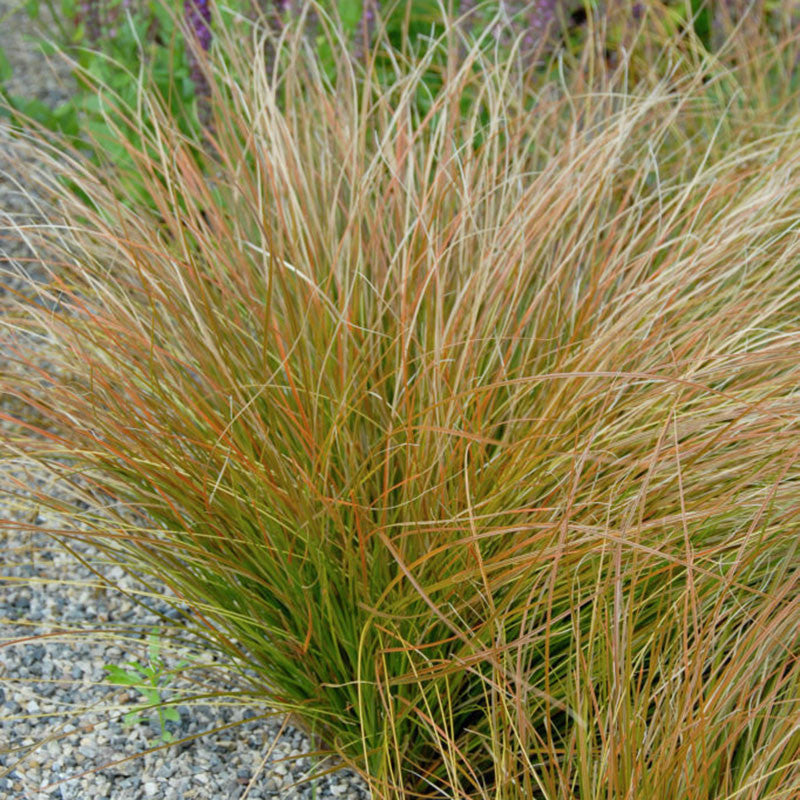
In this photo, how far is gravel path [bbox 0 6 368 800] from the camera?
174 cm

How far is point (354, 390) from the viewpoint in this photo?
1.90 metres

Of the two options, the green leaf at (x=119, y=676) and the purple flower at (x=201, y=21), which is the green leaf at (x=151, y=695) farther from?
the purple flower at (x=201, y=21)

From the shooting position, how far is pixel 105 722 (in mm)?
1845

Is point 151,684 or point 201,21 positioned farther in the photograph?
point 201,21

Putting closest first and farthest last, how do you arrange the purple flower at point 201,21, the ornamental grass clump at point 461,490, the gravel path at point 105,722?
1. the ornamental grass clump at point 461,490
2. the gravel path at point 105,722
3. the purple flower at point 201,21

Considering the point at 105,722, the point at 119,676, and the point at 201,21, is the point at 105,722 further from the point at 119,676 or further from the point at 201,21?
the point at 201,21

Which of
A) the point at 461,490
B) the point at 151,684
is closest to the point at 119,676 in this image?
the point at 151,684

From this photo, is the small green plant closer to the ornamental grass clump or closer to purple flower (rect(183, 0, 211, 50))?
the ornamental grass clump

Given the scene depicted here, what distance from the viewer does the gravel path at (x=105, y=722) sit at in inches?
68.3

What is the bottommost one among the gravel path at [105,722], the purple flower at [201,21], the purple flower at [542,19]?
the gravel path at [105,722]

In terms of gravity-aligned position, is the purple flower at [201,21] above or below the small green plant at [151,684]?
above

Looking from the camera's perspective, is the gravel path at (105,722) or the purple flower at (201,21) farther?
the purple flower at (201,21)

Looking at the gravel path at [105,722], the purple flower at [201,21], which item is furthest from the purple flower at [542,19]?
the gravel path at [105,722]

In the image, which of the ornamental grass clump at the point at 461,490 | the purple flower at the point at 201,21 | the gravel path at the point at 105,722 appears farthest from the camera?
the purple flower at the point at 201,21
